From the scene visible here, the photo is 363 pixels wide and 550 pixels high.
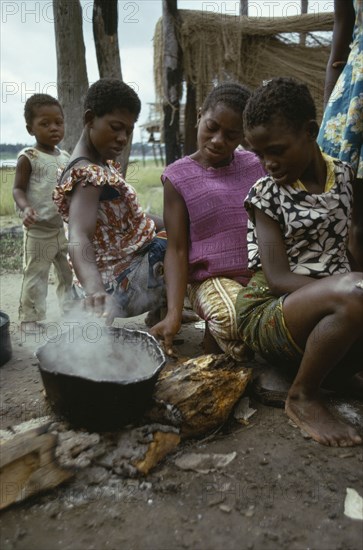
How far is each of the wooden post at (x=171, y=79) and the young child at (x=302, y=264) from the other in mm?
4198

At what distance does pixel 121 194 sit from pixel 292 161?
1136 millimetres

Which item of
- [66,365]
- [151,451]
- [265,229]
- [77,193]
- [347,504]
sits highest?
[77,193]

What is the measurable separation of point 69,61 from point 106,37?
554 millimetres

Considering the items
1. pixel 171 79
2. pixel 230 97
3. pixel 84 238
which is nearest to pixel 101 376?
pixel 84 238

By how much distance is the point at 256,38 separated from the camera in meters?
5.84

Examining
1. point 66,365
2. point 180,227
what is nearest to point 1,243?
point 180,227

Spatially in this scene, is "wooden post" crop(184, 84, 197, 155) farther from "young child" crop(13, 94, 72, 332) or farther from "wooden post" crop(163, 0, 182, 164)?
"young child" crop(13, 94, 72, 332)

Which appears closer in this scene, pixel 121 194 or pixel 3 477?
pixel 3 477

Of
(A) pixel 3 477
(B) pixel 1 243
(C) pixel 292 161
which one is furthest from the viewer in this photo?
(B) pixel 1 243

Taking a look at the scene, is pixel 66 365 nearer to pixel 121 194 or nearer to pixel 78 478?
pixel 78 478

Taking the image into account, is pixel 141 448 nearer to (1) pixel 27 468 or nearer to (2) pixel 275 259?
(1) pixel 27 468

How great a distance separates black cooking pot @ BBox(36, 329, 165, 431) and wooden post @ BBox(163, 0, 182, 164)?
176 inches

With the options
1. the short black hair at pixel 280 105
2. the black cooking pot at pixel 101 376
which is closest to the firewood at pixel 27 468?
the black cooking pot at pixel 101 376

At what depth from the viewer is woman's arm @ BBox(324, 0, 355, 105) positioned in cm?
244
